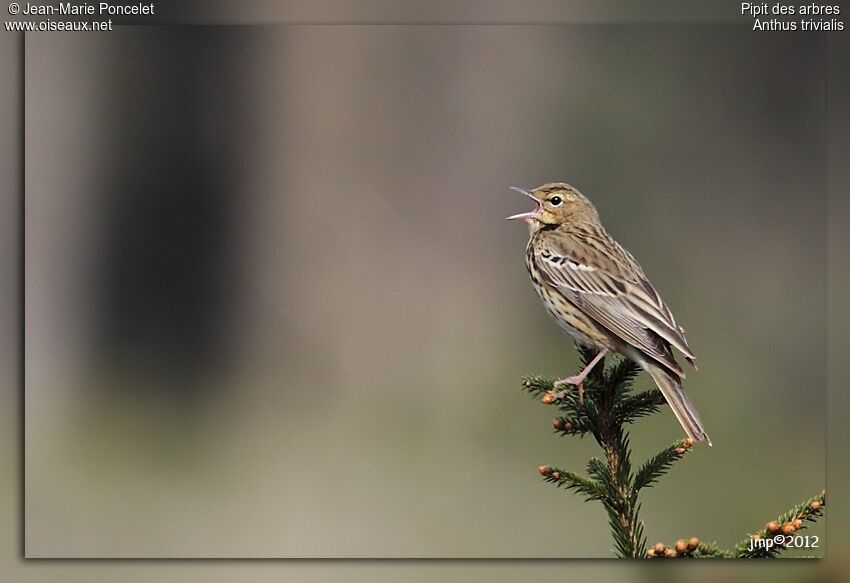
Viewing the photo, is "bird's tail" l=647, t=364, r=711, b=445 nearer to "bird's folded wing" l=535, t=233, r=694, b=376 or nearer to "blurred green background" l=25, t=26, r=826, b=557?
"bird's folded wing" l=535, t=233, r=694, b=376

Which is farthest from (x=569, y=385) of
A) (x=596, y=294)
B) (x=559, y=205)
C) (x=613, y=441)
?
(x=559, y=205)

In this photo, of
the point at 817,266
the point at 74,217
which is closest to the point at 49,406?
the point at 74,217

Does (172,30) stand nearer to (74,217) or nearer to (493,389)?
(74,217)

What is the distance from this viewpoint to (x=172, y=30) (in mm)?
5176

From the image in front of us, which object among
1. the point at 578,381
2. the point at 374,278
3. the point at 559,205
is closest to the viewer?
the point at 578,381

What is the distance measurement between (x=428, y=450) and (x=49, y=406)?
63.8 inches

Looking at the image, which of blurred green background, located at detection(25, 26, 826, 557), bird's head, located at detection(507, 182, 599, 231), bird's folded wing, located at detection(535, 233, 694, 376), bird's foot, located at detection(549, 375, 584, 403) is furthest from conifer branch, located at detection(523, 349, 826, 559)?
bird's head, located at detection(507, 182, 599, 231)

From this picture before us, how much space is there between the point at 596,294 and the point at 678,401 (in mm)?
562

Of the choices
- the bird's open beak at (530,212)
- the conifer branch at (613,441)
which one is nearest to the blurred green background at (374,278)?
the bird's open beak at (530,212)

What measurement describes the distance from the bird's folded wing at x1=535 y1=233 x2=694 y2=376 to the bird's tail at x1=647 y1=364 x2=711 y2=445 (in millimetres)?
53

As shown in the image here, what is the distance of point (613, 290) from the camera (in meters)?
5.01

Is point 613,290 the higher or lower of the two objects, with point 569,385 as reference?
higher

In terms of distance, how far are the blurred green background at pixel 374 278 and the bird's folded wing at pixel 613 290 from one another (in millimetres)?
145

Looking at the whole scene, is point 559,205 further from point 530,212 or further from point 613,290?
point 613,290
